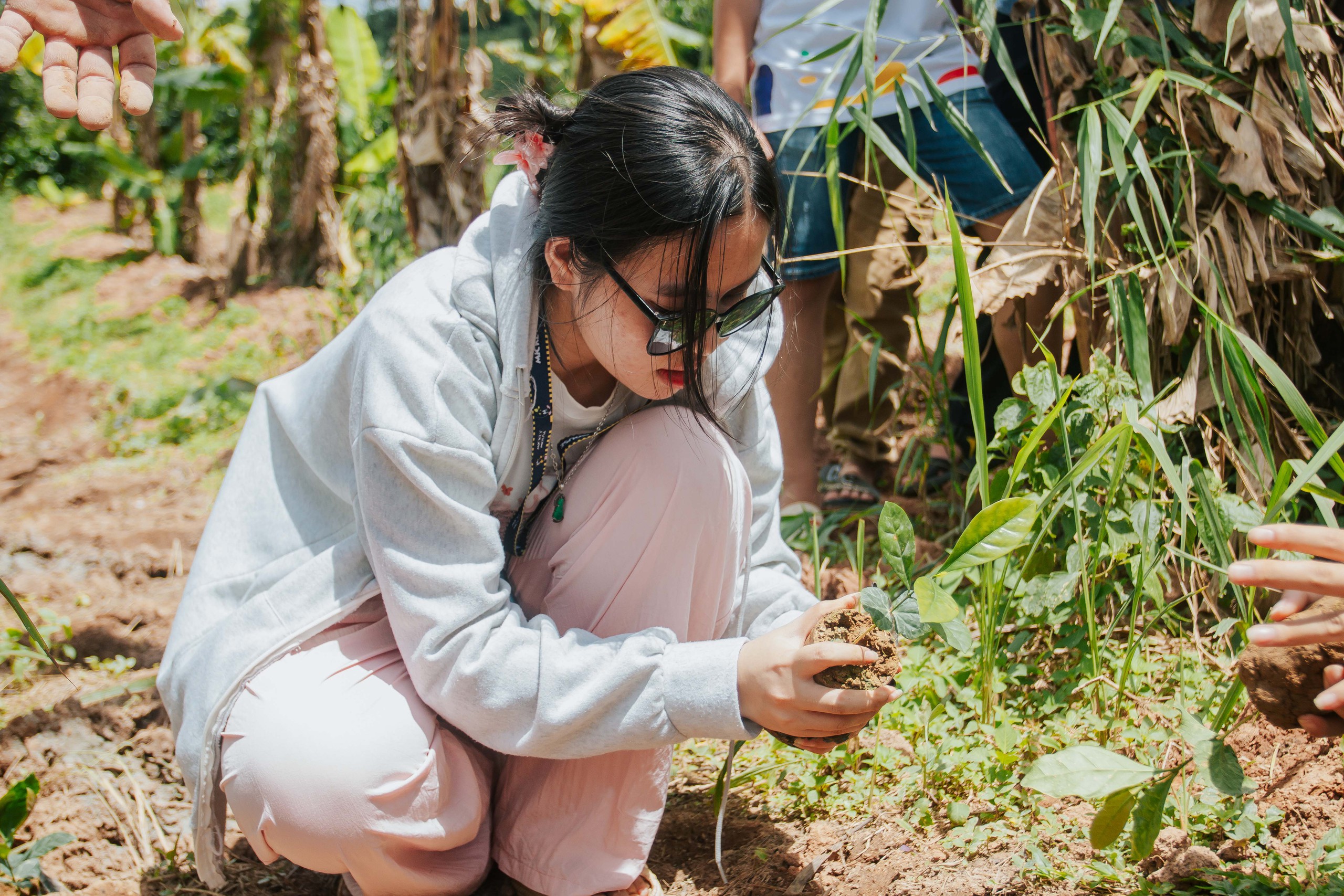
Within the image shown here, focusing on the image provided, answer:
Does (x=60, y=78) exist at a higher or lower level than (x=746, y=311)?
higher

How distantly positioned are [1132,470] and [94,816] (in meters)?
1.70

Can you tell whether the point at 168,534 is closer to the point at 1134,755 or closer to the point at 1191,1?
the point at 1134,755

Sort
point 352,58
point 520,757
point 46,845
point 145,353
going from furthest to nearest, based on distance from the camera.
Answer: point 352,58 → point 145,353 → point 46,845 → point 520,757

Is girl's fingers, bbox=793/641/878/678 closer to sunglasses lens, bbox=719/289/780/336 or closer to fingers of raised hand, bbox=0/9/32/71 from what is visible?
sunglasses lens, bbox=719/289/780/336

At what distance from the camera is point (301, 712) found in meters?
1.19

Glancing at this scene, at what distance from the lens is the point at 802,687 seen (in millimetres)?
1094

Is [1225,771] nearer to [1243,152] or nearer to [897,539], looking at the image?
[897,539]

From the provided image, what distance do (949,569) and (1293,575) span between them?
0.32 metres

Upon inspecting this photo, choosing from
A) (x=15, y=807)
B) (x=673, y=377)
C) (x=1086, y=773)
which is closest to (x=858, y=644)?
(x=1086, y=773)

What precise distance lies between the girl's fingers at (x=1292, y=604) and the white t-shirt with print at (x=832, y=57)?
1.22 metres

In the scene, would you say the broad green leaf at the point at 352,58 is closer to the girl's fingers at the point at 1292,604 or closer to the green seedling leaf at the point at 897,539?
the green seedling leaf at the point at 897,539

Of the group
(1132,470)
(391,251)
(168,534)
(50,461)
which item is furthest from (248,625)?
(391,251)

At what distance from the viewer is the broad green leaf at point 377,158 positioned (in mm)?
5566

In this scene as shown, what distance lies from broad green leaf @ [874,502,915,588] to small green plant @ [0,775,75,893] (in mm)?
1195
